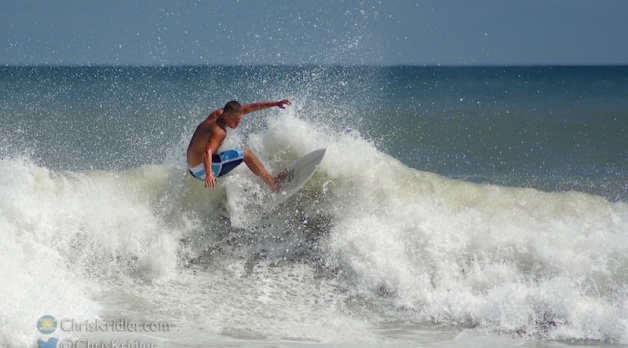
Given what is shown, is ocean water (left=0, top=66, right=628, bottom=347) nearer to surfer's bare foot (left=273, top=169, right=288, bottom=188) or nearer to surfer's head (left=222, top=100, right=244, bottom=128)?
surfer's bare foot (left=273, top=169, right=288, bottom=188)

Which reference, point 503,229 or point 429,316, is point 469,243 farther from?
point 429,316

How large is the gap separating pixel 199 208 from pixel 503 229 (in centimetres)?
331

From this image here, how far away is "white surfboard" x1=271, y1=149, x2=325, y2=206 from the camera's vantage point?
812cm

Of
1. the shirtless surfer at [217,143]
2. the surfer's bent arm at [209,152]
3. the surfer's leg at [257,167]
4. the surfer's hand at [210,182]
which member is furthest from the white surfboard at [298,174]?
the surfer's hand at [210,182]

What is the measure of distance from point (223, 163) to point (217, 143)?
1.00ft

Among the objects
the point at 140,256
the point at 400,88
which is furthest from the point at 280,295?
the point at 400,88

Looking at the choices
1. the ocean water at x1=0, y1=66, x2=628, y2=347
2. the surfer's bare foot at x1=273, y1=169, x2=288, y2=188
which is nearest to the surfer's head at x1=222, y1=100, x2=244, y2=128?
the ocean water at x1=0, y1=66, x2=628, y2=347

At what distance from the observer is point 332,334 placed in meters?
6.12

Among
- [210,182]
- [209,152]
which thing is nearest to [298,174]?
[209,152]
